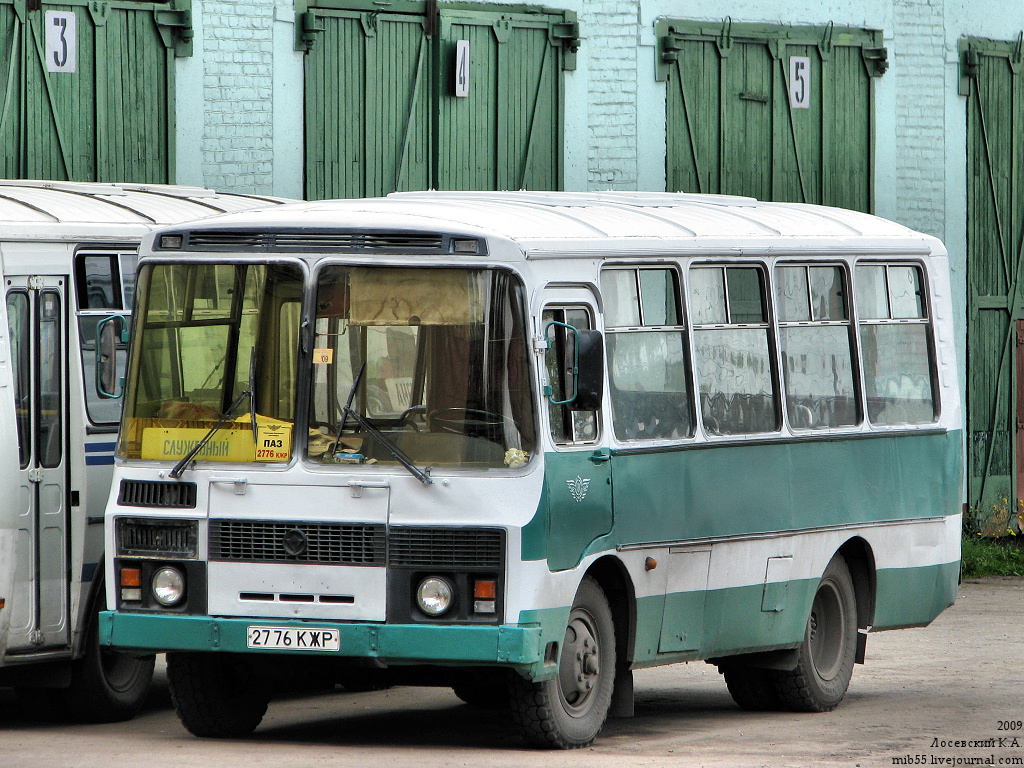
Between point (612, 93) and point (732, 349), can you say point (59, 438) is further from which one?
point (612, 93)

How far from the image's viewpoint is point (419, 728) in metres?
11.0

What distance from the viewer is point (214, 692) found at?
10.3 metres

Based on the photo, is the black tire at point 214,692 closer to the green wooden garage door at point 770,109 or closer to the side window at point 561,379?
the side window at point 561,379

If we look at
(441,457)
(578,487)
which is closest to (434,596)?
(441,457)

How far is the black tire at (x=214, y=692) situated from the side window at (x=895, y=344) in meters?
4.10

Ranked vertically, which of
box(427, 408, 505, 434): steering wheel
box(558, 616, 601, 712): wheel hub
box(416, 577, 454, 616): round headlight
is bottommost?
box(558, 616, 601, 712): wheel hub

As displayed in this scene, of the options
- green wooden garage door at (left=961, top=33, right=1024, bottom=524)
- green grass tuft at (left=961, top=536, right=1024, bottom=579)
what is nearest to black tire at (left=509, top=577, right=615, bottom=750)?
green grass tuft at (left=961, top=536, right=1024, bottom=579)

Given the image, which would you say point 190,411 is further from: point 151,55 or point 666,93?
point 666,93

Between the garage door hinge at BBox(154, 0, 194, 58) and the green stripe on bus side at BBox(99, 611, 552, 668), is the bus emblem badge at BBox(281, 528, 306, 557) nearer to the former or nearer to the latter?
the green stripe on bus side at BBox(99, 611, 552, 668)

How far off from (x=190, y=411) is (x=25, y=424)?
3.91 ft

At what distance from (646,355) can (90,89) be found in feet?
26.4

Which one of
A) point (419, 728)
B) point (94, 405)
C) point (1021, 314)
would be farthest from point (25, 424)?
point (1021, 314)

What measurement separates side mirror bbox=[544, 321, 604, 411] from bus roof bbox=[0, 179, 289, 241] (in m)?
2.89

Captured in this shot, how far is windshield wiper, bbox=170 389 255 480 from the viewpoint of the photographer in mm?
9769
